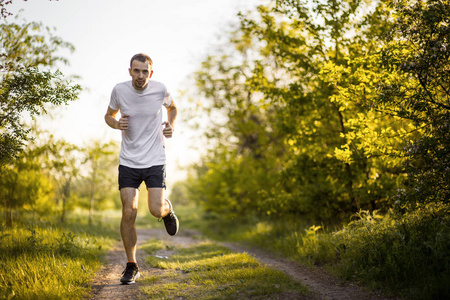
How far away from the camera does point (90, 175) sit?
1317cm

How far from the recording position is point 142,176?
5.04m

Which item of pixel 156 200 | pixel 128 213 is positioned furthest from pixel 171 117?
pixel 128 213

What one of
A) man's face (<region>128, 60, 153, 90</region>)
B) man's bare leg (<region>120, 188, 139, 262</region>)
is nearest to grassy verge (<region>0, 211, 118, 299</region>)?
man's bare leg (<region>120, 188, 139, 262</region>)

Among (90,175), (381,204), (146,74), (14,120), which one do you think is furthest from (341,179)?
(90,175)

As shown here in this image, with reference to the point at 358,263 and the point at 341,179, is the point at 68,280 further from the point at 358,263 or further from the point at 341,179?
the point at 341,179

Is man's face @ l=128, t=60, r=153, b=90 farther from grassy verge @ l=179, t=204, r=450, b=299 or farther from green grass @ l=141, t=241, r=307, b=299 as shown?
grassy verge @ l=179, t=204, r=450, b=299

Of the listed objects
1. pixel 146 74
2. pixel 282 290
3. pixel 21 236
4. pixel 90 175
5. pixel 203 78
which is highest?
pixel 203 78

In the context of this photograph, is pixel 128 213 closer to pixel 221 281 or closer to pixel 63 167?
pixel 221 281

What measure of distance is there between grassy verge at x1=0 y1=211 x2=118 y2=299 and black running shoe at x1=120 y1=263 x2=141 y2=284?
0.44 meters

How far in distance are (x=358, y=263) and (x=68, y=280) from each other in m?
3.76

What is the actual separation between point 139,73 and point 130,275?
2735 mm

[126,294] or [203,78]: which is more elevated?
[203,78]

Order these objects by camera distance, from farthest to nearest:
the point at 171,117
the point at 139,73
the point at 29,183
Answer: the point at 29,183 → the point at 171,117 → the point at 139,73

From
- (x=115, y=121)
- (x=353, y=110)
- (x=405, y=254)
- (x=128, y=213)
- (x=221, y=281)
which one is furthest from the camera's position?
(x=353, y=110)
